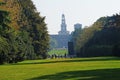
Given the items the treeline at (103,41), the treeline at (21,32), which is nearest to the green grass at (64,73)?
the treeline at (21,32)

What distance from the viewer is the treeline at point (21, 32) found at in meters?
64.0

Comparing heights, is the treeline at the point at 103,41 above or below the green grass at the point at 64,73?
above

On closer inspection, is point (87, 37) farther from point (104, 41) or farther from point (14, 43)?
point (14, 43)

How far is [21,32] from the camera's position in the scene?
79.4 metres

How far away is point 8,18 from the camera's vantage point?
63625 mm

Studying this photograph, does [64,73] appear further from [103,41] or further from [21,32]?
[103,41]

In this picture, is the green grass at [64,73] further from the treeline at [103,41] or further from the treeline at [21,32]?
the treeline at [103,41]

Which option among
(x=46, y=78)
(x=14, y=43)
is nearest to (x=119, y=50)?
(x=14, y=43)

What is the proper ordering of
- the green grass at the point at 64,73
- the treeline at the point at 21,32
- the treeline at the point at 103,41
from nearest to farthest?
the green grass at the point at 64,73 < the treeline at the point at 21,32 < the treeline at the point at 103,41

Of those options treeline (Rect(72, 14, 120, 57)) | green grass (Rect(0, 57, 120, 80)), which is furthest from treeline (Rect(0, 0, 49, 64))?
green grass (Rect(0, 57, 120, 80))

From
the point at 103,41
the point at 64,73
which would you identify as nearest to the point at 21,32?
the point at 103,41

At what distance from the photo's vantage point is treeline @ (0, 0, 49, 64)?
6397 centimetres

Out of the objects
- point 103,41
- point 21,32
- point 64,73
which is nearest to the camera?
point 64,73

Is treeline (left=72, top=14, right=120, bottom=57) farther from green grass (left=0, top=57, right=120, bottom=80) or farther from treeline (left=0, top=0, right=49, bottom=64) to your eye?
green grass (left=0, top=57, right=120, bottom=80)
